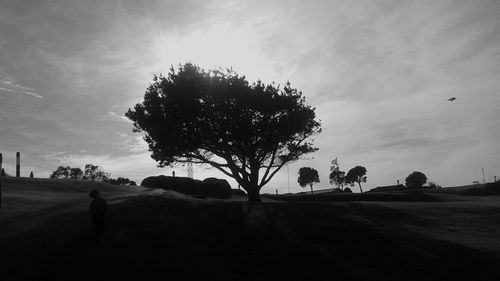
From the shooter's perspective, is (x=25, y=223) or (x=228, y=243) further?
(x=25, y=223)

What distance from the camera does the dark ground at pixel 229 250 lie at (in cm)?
1698

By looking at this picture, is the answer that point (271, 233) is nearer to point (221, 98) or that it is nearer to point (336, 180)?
point (221, 98)

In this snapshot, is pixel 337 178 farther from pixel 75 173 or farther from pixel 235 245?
pixel 235 245

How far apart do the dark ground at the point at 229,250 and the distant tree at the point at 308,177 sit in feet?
413

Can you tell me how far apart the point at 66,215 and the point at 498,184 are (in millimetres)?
76160

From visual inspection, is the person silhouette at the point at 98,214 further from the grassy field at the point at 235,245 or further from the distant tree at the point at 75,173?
the distant tree at the point at 75,173

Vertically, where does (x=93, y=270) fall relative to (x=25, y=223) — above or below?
below

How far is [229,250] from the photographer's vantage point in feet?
67.4

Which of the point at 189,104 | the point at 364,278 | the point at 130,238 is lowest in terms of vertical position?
the point at 364,278

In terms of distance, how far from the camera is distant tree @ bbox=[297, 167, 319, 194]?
15512cm

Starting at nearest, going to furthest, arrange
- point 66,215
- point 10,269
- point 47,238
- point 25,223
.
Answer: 1. point 10,269
2. point 47,238
3. point 25,223
4. point 66,215

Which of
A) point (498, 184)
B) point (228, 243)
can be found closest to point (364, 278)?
point (228, 243)

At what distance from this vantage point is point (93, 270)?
16.5m

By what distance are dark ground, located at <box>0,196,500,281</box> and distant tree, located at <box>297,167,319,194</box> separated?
413 feet
